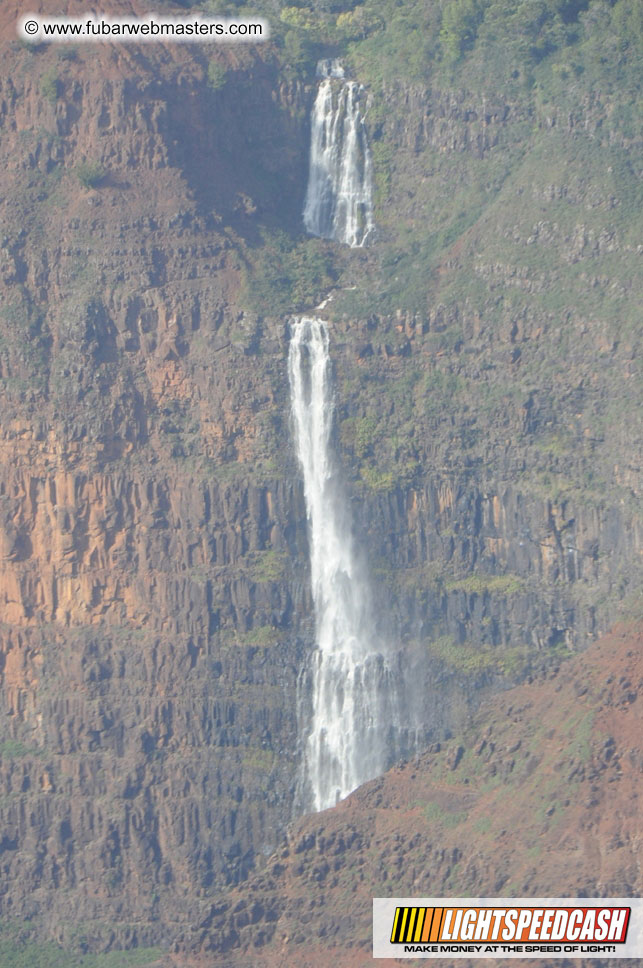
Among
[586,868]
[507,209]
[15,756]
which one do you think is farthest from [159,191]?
[586,868]

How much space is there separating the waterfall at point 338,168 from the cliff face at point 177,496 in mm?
4968

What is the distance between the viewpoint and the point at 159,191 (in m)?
100

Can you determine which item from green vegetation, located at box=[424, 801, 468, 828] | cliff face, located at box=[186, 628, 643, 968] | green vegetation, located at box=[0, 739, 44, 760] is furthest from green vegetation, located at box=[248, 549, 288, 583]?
green vegetation, located at box=[424, 801, 468, 828]

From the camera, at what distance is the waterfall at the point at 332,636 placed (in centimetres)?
9862

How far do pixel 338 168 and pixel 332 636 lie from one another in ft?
46.2

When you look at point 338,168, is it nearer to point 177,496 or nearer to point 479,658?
point 177,496

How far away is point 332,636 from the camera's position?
99312 millimetres

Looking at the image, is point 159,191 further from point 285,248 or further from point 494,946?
point 494,946

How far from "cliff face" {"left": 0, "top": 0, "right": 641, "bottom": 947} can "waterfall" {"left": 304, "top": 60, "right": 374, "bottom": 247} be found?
4.97m

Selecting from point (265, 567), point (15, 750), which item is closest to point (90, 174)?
point (265, 567)

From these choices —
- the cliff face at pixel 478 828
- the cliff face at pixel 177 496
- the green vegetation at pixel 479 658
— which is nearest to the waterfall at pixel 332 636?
the cliff face at pixel 177 496

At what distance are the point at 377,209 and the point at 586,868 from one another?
75.7 ft

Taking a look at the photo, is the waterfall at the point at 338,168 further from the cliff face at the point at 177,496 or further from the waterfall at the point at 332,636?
the waterfall at the point at 332,636

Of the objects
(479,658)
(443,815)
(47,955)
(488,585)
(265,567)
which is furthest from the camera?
(265,567)
